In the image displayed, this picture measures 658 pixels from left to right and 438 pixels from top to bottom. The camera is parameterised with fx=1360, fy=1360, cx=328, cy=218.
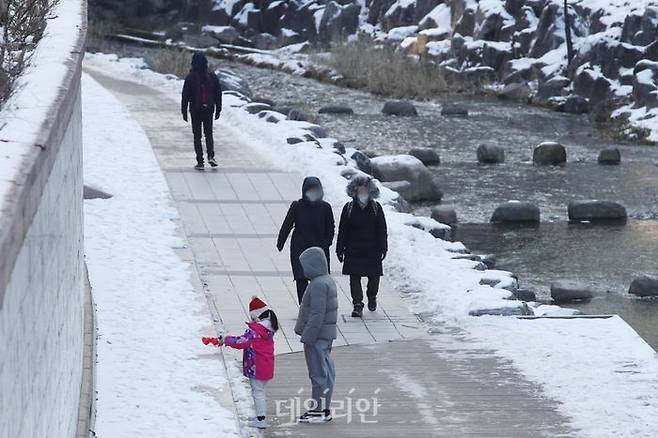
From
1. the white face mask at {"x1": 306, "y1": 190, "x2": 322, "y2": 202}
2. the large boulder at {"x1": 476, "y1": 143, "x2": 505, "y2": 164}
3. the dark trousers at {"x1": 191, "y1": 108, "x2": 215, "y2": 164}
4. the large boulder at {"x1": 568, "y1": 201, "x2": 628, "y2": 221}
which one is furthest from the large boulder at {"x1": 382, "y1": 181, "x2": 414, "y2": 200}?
the white face mask at {"x1": 306, "y1": 190, "x2": 322, "y2": 202}

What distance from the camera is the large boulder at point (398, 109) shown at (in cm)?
3234

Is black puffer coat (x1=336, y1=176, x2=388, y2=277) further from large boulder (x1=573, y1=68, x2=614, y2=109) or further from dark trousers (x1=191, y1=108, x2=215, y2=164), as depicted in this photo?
large boulder (x1=573, y1=68, x2=614, y2=109)

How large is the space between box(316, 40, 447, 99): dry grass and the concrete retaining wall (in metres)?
28.0

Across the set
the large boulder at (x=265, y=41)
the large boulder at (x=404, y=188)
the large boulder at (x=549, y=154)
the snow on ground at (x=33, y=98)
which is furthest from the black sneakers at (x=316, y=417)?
the large boulder at (x=265, y=41)

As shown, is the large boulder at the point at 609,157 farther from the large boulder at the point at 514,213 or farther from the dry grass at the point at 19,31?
the dry grass at the point at 19,31

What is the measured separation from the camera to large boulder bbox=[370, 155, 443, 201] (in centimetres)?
2256

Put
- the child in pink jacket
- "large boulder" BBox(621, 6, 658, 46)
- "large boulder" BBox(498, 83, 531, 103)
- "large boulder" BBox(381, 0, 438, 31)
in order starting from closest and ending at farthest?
the child in pink jacket, "large boulder" BBox(621, 6, 658, 46), "large boulder" BBox(498, 83, 531, 103), "large boulder" BBox(381, 0, 438, 31)

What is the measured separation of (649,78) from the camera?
33.4 meters

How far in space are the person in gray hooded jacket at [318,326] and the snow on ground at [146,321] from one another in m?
0.69

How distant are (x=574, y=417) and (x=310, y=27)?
4182cm

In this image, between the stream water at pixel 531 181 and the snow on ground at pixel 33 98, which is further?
the stream water at pixel 531 181

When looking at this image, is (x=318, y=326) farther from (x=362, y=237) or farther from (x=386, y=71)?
(x=386, y=71)

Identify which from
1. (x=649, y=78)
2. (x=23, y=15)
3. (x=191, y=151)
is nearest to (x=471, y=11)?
(x=649, y=78)

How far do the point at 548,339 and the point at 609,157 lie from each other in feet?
49.9
